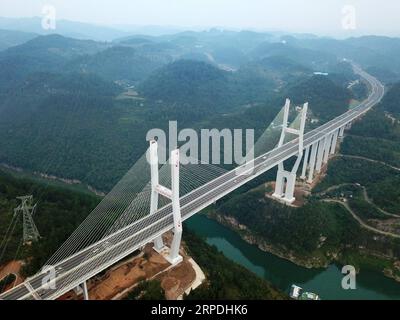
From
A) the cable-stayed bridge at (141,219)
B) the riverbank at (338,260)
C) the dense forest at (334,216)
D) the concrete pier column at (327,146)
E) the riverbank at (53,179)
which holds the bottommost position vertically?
the riverbank at (53,179)

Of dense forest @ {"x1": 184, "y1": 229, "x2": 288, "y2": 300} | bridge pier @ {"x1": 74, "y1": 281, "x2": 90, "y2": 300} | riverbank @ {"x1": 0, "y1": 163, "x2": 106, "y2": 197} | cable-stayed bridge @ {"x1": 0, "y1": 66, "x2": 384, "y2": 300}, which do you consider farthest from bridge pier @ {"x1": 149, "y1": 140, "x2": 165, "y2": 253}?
riverbank @ {"x1": 0, "y1": 163, "x2": 106, "y2": 197}

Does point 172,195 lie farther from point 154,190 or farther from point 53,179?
point 53,179

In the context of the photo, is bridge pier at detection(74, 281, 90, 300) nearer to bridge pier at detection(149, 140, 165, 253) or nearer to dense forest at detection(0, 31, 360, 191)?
bridge pier at detection(149, 140, 165, 253)

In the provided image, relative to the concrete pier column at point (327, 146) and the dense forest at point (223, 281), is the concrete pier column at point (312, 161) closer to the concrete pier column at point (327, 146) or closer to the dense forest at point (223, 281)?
the concrete pier column at point (327, 146)

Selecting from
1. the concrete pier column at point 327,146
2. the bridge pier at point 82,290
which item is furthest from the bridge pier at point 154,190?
the concrete pier column at point 327,146

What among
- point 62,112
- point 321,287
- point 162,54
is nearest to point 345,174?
point 321,287
